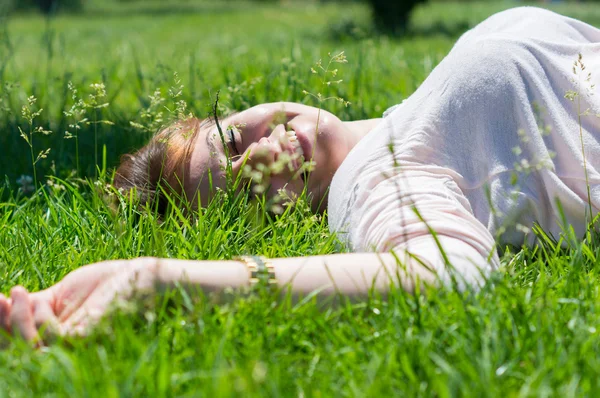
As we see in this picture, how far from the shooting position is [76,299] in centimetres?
174

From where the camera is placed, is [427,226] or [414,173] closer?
[427,226]

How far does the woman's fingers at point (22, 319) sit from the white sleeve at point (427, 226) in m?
0.89

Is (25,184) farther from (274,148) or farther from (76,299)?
(76,299)

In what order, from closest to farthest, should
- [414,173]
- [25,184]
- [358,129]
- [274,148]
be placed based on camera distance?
[414,173], [274,148], [358,129], [25,184]

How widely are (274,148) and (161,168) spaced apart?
0.45m

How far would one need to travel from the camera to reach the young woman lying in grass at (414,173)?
5.80 feet

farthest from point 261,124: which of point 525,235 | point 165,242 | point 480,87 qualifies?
point 525,235

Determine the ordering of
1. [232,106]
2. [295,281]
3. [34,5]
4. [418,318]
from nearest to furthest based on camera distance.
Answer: [418,318] → [295,281] → [232,106] → [34,5]

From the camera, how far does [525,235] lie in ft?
7.34

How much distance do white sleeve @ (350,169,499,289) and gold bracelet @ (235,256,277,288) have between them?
1.06 feet

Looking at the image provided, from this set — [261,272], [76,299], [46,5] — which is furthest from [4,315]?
[46,5]

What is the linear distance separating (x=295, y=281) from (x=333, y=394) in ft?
1.37

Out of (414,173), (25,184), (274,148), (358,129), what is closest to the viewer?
(414,173)

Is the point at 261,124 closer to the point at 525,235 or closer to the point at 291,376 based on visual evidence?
the point at 525,235
